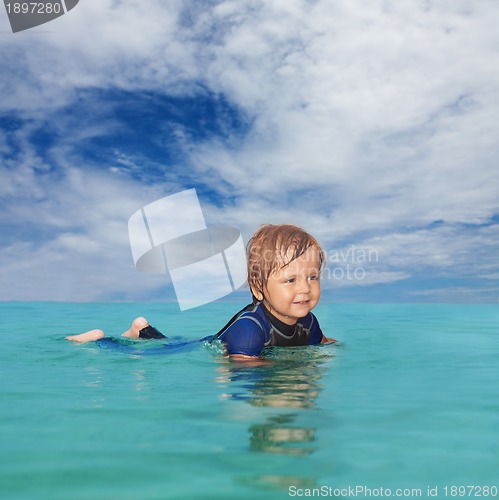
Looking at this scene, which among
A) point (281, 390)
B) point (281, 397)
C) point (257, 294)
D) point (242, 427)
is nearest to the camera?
point (242, 427)

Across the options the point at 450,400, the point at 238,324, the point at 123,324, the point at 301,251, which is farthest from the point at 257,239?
the point at 123,324

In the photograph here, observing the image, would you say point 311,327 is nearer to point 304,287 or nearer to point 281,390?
point 304,287

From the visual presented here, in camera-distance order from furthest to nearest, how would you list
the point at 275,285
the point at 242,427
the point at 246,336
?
the point at 275,285 < the point at 246,336 < the point at 242,427

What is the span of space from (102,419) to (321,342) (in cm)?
386

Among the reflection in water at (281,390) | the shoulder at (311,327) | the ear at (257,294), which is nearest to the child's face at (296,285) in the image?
the ear at (257,294)

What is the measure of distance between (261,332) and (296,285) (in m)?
0.56

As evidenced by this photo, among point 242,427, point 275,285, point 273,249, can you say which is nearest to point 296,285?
point 275,285

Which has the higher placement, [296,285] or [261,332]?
[296,285]

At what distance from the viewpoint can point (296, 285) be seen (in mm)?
5270

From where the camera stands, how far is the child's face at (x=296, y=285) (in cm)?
528

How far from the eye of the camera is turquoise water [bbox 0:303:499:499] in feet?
6.80

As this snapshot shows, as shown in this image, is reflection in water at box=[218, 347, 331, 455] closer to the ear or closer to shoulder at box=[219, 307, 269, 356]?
shoulder at box=[219, 307, 269, 356]

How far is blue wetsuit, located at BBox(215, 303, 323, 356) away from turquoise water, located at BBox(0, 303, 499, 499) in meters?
0.23

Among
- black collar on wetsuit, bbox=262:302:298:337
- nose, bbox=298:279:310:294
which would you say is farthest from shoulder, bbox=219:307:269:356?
nose, bbox=298:279:310:294
